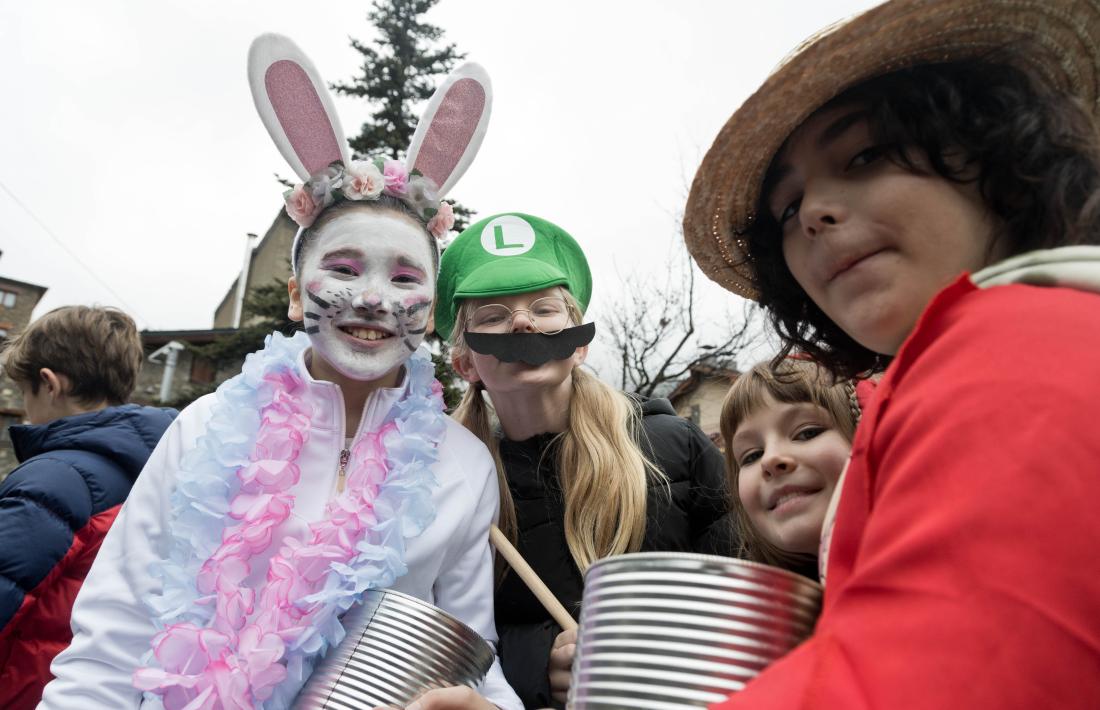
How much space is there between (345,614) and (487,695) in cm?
39

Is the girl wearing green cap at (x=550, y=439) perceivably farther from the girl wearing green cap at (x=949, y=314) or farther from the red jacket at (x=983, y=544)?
the red jacket at (x=983, y=544)

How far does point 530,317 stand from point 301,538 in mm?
949

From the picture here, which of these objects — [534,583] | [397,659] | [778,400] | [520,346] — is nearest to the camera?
[397,659]

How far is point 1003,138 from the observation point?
110cm

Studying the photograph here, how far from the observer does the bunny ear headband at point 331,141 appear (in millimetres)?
2098

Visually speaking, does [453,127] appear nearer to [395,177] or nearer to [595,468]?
[395,177]

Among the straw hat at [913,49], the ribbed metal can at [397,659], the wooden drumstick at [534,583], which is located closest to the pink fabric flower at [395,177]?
the wooden drumstick at [534,583]

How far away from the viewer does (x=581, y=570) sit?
2041 mm

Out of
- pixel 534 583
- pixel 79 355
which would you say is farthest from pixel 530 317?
pixel 79 355

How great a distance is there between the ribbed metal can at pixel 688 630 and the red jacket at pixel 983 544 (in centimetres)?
17

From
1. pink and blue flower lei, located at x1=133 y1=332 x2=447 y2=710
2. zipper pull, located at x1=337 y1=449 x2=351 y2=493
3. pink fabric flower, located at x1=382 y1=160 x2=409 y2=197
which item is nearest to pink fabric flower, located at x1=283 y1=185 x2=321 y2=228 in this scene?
pink fabric flower, located at x1=382 y1=160 x2=409 y2=197

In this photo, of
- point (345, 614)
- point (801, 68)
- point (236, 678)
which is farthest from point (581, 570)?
point (801, 68)

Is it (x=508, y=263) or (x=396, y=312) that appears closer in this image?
(x=396, y=312)

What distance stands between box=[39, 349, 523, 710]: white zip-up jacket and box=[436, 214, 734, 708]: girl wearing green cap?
215 millimetres
